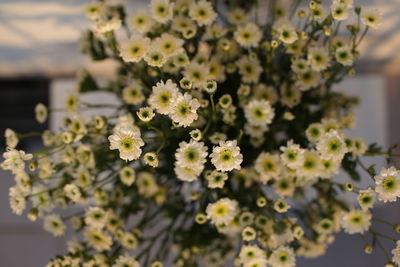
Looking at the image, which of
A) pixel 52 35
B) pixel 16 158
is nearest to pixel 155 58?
pixel 16 158

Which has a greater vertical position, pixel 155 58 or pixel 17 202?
pixel 155 58

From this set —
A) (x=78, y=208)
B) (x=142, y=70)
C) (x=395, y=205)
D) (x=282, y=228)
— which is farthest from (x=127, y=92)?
(x=395, y=205)

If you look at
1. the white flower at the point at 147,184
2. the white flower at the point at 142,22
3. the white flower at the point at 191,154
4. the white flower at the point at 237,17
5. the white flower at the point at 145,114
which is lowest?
the white flower at the point at 191,154

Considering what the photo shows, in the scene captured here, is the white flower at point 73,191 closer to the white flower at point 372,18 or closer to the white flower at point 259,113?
the white flower at point 259,113

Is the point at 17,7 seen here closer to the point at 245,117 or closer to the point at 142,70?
the point at 142,70

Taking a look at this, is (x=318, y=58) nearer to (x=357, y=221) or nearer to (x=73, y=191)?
(x=357, y=221)

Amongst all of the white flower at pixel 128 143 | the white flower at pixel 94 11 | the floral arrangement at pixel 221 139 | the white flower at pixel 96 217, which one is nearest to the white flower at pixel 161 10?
the floral arrangement at pixel 221 139

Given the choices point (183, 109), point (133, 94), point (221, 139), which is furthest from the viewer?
point (133, 94)
